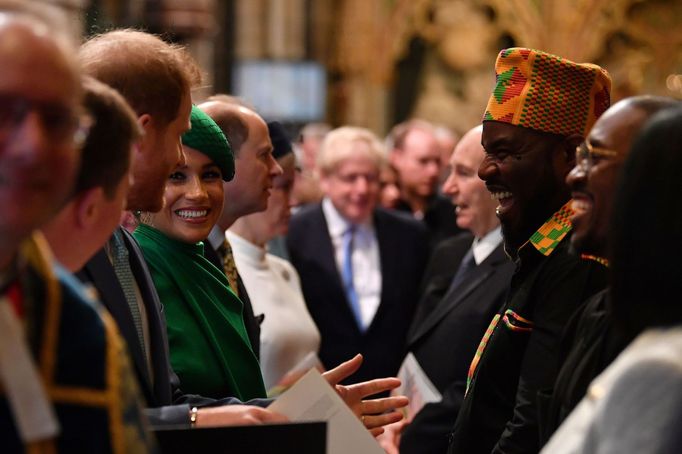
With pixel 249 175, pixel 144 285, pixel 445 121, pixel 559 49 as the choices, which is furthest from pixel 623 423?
pixel 445 121

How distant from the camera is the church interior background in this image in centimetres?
1178

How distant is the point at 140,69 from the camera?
2.61 m

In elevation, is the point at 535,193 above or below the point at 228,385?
above

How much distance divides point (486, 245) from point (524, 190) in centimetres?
141

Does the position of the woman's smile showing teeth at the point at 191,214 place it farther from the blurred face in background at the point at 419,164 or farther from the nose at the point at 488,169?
the blurred face in background at the point at 419,164

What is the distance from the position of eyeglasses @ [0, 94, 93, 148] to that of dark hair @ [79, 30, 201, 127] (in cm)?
109

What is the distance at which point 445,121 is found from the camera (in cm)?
1307

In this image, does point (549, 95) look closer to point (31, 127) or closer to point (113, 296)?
point (113, 296)

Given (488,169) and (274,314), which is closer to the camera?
(488,169)

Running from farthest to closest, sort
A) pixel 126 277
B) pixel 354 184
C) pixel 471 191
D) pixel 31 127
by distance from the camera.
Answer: pixel 354 184, pixel 471 191, pixel 126 277, pixel 31 127

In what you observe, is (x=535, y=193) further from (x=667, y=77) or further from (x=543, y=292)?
(x=667, y=77)

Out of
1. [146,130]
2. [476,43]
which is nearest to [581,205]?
[146,130]

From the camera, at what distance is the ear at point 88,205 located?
1816 millimetres

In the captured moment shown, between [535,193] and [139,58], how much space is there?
1.02 m
